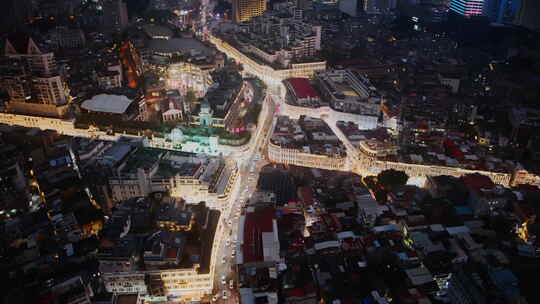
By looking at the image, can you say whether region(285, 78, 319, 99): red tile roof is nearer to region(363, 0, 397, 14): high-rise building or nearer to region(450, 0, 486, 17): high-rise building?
region(450, 0, 486, 17): high-rise building

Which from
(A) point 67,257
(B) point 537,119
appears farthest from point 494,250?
(A) point 67,257

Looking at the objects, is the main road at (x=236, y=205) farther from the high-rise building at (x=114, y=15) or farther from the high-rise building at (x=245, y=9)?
the high-rise building at (x=114, y=15)

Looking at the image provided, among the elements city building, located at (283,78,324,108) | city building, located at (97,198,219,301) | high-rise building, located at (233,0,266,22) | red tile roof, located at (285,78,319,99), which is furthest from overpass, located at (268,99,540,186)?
high-rise building, located at (233,0,266,22)

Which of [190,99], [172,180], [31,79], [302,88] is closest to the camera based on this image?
[172,180]

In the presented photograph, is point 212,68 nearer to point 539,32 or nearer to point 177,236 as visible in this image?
point 177,236

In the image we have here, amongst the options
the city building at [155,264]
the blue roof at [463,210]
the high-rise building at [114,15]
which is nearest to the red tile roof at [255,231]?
the city building at [155,264]

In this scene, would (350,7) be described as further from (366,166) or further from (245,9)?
(366,166)

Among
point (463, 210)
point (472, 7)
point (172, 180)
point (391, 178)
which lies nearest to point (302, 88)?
point (391, 178)
